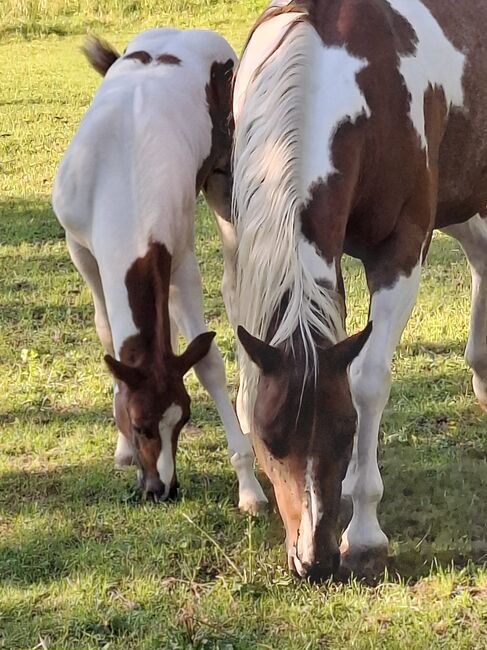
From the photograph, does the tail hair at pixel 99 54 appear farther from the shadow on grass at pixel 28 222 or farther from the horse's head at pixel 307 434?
the horse's head at pixel 307 434

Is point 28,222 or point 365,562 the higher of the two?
point 365,562

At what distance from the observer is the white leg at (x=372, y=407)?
323cm

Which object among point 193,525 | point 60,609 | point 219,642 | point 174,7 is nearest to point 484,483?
point 193,525

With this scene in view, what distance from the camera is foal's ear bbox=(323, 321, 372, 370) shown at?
8.81 feet

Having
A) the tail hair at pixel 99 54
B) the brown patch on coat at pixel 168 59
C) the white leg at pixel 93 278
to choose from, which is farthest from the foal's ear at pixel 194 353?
the tail hair at pixel 99 54

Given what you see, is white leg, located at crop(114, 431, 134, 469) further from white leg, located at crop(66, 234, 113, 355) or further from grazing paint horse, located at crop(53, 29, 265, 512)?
white leg, located at crop(66, 234, 113, 355)

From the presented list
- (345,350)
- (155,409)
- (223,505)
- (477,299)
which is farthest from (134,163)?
(477,299)

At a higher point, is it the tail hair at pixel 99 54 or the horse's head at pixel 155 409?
the tail hair at pixel 99 54

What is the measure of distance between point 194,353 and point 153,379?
184mm

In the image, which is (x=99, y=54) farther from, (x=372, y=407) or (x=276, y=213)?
(x=372, y=407)

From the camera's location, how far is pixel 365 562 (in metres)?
3.21

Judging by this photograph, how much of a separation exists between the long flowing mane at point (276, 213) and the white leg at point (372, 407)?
480 mm

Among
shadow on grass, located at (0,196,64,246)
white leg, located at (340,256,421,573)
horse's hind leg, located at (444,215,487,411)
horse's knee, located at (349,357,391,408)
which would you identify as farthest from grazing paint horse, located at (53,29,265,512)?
shadow on grass, located at (0,196,64,246)

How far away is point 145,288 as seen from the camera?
3.57 metres
